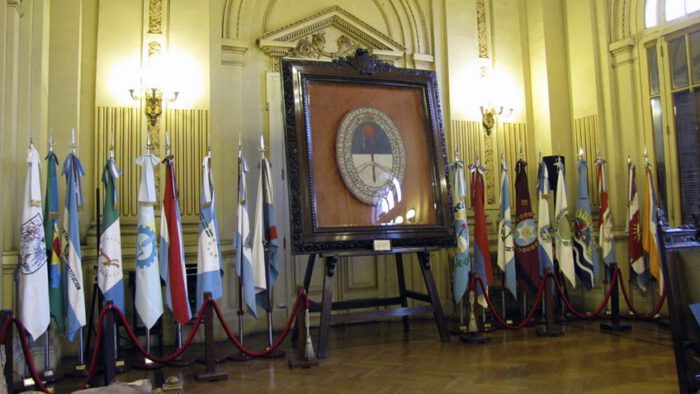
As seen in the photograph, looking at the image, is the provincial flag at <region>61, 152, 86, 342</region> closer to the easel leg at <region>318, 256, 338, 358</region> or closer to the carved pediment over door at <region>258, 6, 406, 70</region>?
the easel leg at <region>318, 256, 338, 358</region>

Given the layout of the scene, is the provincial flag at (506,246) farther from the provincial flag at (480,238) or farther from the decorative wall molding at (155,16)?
the decorative wall molding at (155,16)

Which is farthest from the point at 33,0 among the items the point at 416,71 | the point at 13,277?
the point at 416,71

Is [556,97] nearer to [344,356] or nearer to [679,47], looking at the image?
[679,47]

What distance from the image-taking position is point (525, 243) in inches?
254

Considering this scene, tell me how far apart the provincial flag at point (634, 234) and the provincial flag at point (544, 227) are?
3.24 ft

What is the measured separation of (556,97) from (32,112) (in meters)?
6.26

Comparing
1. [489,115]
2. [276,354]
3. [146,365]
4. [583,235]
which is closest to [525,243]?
[583,235]

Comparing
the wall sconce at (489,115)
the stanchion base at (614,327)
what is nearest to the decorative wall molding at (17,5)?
the wall sconce at (489,115)

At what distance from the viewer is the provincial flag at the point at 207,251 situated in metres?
5.05

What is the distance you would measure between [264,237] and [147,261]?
1.15 metres

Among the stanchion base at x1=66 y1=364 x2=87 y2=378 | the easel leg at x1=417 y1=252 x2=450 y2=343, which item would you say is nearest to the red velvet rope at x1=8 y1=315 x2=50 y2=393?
the stanchion base at x1=66 y1=364 x2=87 y2=378

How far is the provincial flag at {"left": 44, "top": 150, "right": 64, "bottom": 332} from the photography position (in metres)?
4.64

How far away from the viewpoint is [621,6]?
7125mm

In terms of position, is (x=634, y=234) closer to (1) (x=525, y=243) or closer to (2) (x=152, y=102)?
(1) (x=525, y=243)
